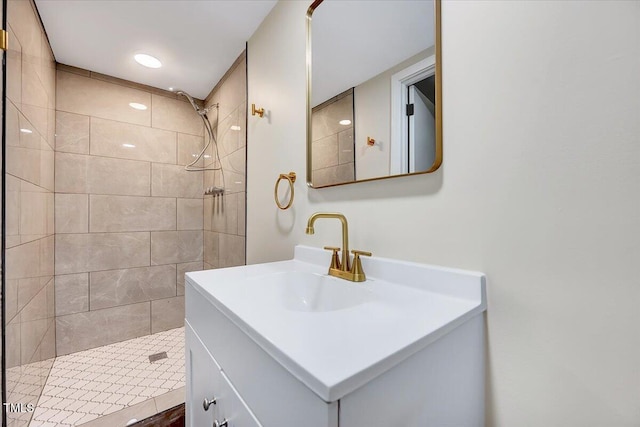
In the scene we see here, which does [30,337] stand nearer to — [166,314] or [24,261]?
[24,261]

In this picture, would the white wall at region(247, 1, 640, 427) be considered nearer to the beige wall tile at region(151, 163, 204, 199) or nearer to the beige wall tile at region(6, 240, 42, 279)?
the beige wall tile at region(6, 240, 42, 279)

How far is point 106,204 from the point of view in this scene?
7.08 ft

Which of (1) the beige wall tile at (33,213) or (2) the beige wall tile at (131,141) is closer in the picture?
(1) the beige wall tile at (33,213)

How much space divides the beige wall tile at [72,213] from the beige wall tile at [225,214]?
91cm

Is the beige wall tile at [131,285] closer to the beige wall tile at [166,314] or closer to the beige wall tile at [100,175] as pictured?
the beige wall tile at [166,314]

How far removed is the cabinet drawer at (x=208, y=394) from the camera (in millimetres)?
589

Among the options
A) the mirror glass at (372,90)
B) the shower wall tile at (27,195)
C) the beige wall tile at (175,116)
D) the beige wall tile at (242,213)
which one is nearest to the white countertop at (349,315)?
the mirror glass at (372,90)

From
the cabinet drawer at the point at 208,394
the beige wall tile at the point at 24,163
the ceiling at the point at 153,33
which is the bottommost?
the cabinet drawer at the point at 208,394

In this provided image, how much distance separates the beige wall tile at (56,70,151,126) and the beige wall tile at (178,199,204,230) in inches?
29.2

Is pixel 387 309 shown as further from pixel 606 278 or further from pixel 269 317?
pixel 606 278

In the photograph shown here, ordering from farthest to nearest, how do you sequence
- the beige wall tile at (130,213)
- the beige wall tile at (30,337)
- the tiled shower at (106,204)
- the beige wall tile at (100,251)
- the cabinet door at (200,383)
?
the beige wall tile at (130,213) < the beige wall tile at (100,251) < the tiled shower at (106,204) < the beige wall tile at (30,337) < the cabinet door at (200,383)

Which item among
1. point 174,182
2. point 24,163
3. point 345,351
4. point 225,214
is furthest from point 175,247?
point 345,351

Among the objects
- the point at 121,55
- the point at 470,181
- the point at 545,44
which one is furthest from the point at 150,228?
the point at 545,44

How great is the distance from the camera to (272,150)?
1.48m
